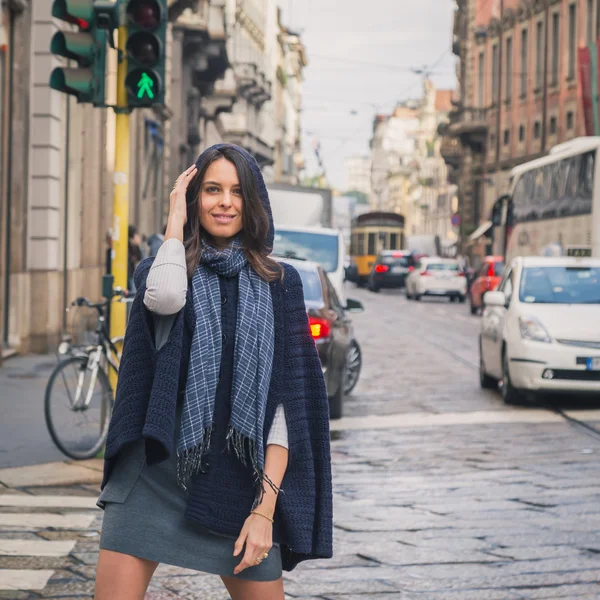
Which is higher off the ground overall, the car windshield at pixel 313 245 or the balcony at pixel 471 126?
the balcony at pixel 471 126

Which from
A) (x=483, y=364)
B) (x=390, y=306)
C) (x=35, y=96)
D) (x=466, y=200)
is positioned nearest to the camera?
(x=483, y=364)

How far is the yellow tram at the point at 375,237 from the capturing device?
59.0 meters

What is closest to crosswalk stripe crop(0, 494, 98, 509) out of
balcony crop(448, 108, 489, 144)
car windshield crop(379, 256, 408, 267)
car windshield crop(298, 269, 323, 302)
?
car windshield crop(298, 269, 323, 302)

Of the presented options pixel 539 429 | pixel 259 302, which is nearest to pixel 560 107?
pixel 539 429

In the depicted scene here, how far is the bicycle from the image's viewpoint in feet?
28.9

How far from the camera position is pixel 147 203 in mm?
31422

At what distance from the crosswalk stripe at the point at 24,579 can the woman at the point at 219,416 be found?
2.37 metres

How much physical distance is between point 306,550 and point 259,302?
1.92ft

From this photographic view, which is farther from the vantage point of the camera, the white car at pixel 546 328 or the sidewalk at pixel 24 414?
the white car at pixel 546 328

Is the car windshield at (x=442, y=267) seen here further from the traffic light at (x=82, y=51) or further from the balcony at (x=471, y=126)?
the traffic light at (x=82, y=51)

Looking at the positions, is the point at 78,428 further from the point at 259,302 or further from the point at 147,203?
the point at 147,203

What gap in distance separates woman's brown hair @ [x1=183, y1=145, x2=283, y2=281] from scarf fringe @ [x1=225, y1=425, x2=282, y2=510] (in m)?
0.38

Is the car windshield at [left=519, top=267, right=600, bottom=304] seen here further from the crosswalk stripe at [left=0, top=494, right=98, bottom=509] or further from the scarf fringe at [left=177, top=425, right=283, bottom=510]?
the scarf fringe at [left=177, top=425, right=283, bottom=510]

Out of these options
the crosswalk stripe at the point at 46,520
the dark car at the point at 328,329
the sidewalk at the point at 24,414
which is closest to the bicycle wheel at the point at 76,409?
the sidewalk at the point at 24,414
